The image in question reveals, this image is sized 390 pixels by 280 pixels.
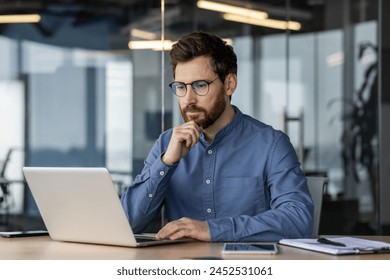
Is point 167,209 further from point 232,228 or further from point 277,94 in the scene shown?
point 277,94

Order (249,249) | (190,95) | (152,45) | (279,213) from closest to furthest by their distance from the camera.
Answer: (249,249) < (279,213) < (190,95) < (152,45)

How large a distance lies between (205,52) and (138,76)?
2.85 meters

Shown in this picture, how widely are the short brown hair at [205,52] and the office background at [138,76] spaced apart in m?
2.71

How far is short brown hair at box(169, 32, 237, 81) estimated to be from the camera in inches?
137

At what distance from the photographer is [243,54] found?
6.34m

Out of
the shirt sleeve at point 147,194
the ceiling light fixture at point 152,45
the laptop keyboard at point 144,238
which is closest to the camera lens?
the laptop keyboard at point 144,238

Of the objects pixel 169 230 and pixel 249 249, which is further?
pixel 169 230

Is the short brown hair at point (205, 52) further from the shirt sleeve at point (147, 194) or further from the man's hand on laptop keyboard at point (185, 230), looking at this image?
the man's hand on laptop keyboard at point (185, 230)

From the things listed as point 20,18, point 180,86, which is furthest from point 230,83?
point 20,18

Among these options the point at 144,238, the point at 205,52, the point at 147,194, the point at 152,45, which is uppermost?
the point at 152,45

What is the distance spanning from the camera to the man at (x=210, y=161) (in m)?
3.36

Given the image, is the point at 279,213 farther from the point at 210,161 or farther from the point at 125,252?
the point at 125,252

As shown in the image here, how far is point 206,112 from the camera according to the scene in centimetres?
346

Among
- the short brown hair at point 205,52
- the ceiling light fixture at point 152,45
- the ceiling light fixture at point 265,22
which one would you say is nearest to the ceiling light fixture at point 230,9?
the ceiling light fixture at point 265,22
